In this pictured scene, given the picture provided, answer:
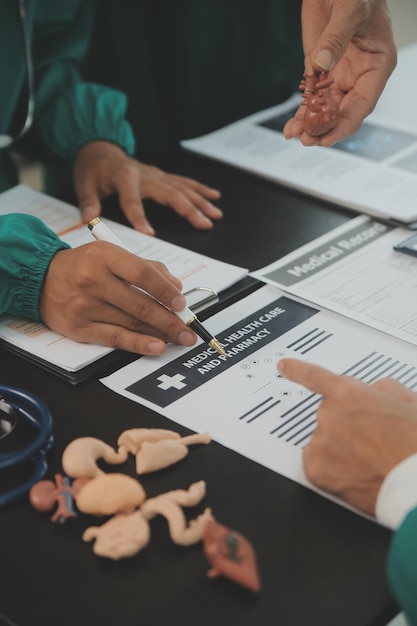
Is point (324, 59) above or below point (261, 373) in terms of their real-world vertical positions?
above

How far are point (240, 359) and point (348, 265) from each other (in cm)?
31

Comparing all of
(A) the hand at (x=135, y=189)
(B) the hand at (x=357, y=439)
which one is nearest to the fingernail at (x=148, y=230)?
(A) the hand at (x=135, y=189)

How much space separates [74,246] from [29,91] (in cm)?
49

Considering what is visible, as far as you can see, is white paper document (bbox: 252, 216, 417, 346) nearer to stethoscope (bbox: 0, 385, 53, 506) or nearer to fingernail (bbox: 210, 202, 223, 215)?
fingernail (bbox: 210, 202, 223, 215)

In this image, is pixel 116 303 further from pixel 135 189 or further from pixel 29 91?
pixel 29 91

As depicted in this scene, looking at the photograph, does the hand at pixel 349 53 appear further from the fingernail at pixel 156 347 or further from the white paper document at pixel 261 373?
the fingernail at pixel 156 347

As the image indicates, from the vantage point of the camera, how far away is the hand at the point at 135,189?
1.45 m

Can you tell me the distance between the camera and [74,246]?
1367 millimetres

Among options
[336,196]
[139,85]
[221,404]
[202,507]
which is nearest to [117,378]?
[221,404]

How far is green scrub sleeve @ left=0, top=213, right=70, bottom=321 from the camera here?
118 centimetres

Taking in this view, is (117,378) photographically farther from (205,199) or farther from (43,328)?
(205,199)

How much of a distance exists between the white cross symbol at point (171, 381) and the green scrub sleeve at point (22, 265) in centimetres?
22

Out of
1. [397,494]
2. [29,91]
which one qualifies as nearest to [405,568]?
[397,494]

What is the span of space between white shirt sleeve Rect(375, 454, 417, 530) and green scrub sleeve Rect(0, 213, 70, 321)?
551mm
